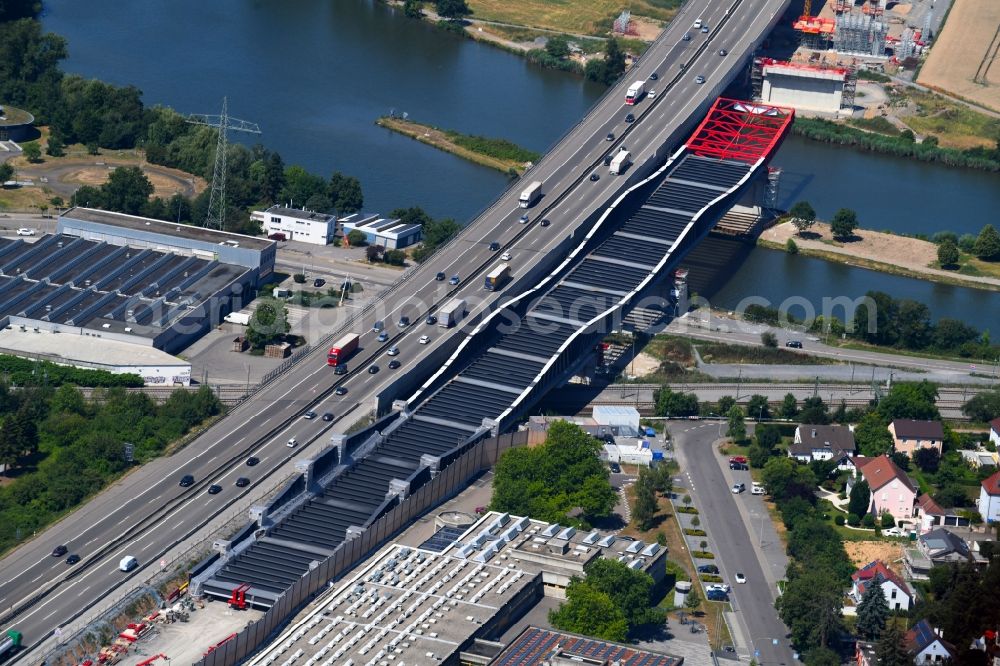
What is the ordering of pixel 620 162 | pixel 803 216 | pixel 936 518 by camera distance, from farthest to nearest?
pixel 803 216 < pixel 620 162 < pixel 936 518

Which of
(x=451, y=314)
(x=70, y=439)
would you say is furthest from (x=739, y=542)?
(x=70, y=439)

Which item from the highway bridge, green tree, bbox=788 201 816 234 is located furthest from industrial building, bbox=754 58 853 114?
green tree, bbox=788 201 816 234

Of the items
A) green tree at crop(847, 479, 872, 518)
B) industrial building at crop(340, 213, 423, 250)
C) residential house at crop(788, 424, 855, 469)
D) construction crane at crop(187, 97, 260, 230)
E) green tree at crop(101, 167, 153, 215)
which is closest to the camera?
green tree at crop(847, 479, 872, 518)

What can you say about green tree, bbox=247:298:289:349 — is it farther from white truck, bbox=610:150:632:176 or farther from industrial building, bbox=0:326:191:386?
white truck, bbox=610:150:632:176

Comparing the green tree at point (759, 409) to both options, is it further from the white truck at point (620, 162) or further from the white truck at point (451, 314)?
the white truck at point (620, 162)

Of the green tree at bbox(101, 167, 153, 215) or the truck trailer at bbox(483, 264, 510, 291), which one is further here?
the green tree at bbox(101, 167, 153, 215)

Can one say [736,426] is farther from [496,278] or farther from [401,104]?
[401,104]
